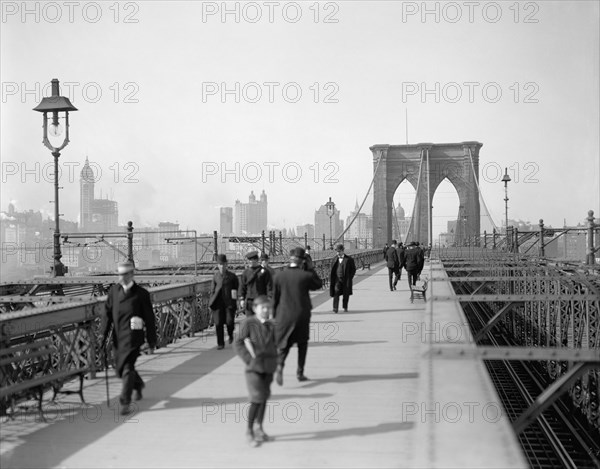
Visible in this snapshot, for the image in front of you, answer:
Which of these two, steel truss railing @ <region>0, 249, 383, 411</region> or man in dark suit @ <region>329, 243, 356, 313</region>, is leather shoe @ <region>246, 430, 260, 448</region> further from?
man in dark suit @ <region>329, 243, 356, 313</region>

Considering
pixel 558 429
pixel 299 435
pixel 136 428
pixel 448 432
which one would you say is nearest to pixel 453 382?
pixel 448 432

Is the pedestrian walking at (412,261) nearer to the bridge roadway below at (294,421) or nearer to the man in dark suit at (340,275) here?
the man in dark suit at (340,275)

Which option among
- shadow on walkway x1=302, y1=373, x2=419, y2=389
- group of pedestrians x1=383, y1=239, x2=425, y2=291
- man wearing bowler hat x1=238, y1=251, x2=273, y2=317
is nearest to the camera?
shadow on walkway x1=302, y1=373, x2=419, y2=389

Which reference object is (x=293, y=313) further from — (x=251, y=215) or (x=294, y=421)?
(x=251, y=215)

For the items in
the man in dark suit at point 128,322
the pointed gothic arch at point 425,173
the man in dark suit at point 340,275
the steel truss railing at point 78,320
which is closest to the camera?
the man in dark suit at point 128,322

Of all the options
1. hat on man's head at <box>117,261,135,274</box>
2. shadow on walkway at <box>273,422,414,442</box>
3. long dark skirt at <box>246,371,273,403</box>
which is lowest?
shadow on walkway at <box>273,422,414,442</box>

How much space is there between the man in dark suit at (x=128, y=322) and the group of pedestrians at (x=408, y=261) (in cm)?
1139

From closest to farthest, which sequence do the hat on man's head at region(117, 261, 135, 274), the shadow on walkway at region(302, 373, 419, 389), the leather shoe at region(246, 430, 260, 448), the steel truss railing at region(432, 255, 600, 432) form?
the steel truss railing at region(432, 255, 600, 432)
the leather shoe at region(246, 430, 260, 448)
the hat on man's head at region(117, 261, 135, 274)
the shadow on walkway at region(302, 373, 419, 389)

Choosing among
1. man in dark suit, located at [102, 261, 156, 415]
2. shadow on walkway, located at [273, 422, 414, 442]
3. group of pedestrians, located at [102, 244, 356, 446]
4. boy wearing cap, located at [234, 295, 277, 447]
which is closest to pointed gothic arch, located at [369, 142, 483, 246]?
group of pedestrians, located at [102, 244, 356, 446]

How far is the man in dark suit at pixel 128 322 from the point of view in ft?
21.8

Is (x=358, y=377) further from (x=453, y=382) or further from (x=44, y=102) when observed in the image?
(x=44, y=102)

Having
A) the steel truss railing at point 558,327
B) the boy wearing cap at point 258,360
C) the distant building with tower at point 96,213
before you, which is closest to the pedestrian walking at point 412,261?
the steel truss railing at point 558,327

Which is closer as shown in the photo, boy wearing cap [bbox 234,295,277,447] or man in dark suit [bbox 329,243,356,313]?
boy wearing cap [bbox 234,295,277,447]

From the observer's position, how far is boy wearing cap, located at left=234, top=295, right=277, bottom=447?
5574mm
